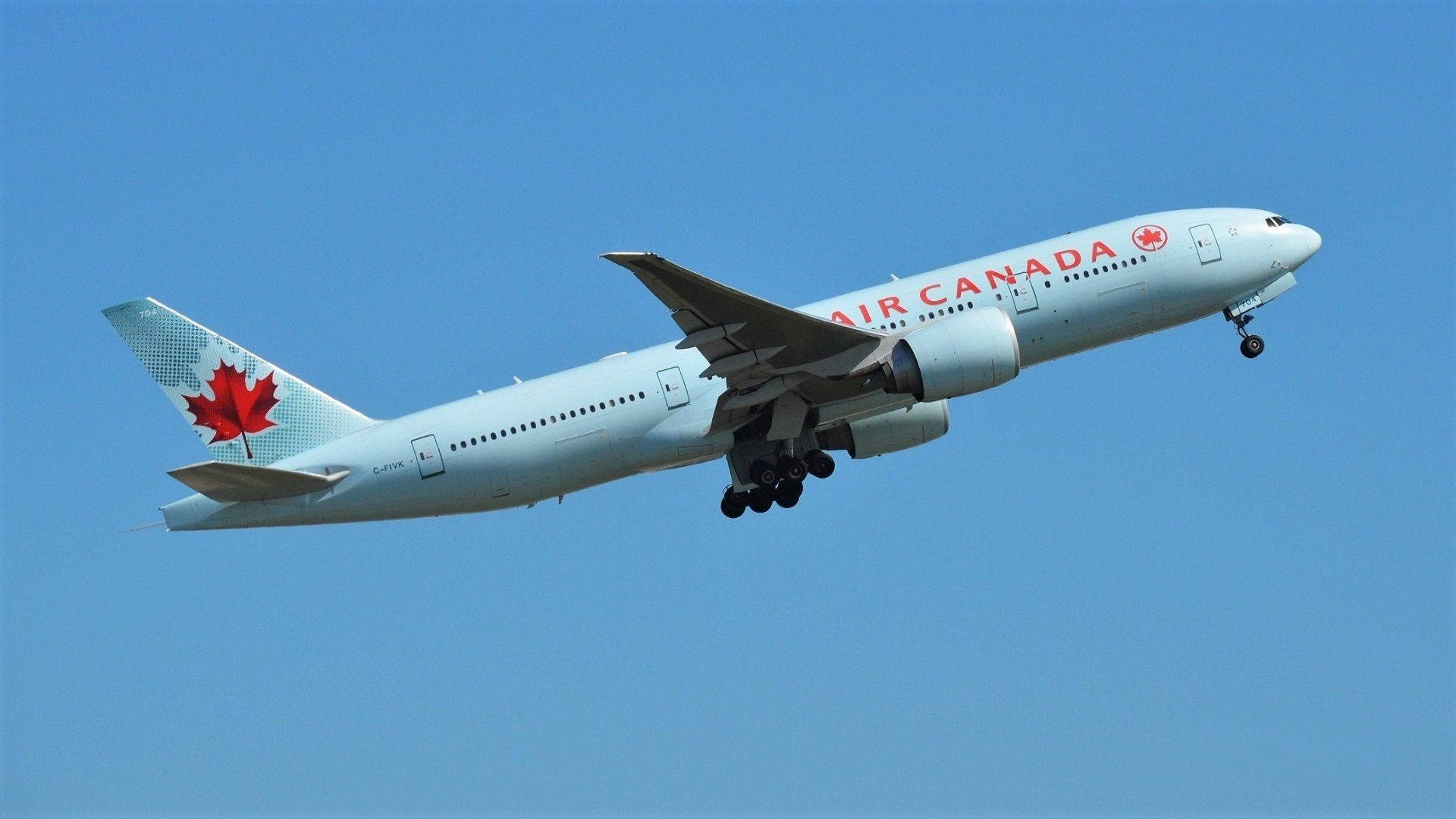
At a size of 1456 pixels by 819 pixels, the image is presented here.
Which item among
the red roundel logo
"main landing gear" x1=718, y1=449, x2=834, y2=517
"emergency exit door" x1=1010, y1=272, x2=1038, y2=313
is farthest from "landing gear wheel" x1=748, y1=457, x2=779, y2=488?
the red roundel logo

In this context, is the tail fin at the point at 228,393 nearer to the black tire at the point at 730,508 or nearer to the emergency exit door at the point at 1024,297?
the black tire at the point at 730,508

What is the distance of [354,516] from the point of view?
36.4 meters

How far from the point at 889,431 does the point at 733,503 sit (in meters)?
4.44

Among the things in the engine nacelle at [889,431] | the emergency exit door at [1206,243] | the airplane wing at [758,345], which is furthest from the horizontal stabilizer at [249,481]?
the emergency exit door at [1206,243]

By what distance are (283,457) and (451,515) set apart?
4.44 m

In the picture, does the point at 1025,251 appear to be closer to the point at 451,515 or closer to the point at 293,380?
the point at 451,515

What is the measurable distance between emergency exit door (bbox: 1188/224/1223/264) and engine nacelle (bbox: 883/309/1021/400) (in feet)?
20.4

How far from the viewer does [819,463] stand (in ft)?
→ 126

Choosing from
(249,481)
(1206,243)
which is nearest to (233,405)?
(249,481)

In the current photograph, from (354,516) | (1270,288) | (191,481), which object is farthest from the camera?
(1270,288)

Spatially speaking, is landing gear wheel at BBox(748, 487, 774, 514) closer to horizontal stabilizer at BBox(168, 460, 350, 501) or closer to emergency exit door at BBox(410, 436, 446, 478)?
emergency exit door at BBox(410, 436, 446, 478)

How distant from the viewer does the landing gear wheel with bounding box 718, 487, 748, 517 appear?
39.6m

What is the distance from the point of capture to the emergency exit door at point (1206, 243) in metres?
37.7

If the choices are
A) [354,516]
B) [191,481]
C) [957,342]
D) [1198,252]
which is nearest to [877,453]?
[957,342]
